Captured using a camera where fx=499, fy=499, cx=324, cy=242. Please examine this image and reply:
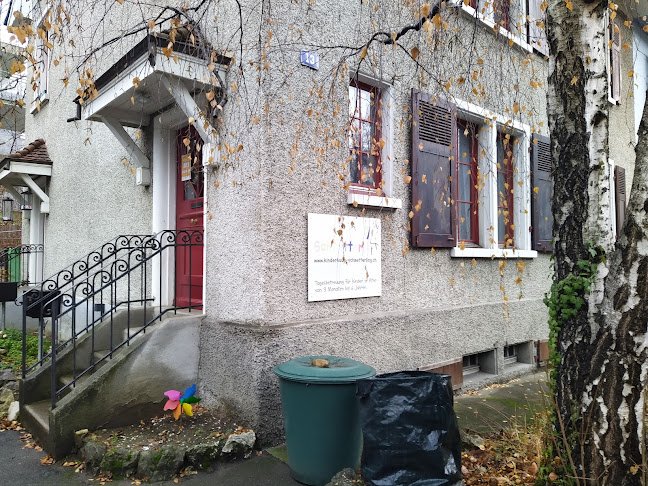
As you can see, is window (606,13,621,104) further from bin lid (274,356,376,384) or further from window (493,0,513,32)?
bin lid (274,356,376,384)

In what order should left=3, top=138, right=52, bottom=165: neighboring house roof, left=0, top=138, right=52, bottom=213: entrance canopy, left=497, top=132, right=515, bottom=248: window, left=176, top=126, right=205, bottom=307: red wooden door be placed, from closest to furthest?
left=176, top=126, right=205, bottom=307: red wooden door, left=497, top=132, right=515, bottom=248: window, left=0, top=138, right=52, bottom=213: entrance canopy, left=3, top=138, right=52, bottom=165: neighboring house roof

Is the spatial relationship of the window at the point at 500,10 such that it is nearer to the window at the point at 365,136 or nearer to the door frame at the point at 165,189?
the window at the point at 365,136

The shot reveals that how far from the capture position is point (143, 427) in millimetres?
4406

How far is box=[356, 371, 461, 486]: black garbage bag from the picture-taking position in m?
3.06

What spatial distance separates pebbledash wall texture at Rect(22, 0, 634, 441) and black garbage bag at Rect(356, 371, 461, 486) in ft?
4.41

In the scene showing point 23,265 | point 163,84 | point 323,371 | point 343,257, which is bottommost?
point 323,371

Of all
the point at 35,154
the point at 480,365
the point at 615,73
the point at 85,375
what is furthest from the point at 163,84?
the point at 615,73

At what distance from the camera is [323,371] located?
3572 millimetres

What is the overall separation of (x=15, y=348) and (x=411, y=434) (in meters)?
6.83

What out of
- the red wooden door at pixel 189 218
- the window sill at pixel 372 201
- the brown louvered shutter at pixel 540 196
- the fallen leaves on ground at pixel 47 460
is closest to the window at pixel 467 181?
the brown louvered shutter at pixel 540 196

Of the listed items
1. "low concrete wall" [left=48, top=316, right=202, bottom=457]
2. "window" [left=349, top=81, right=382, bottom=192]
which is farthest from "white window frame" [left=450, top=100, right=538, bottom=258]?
"low concrete wall" [left=48, top=316, right=202, bottom=457]

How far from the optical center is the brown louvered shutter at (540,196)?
723 centimetres

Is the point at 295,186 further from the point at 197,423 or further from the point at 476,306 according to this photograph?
the point at 476,306

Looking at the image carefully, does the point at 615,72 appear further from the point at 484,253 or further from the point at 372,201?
the point at 372,201
